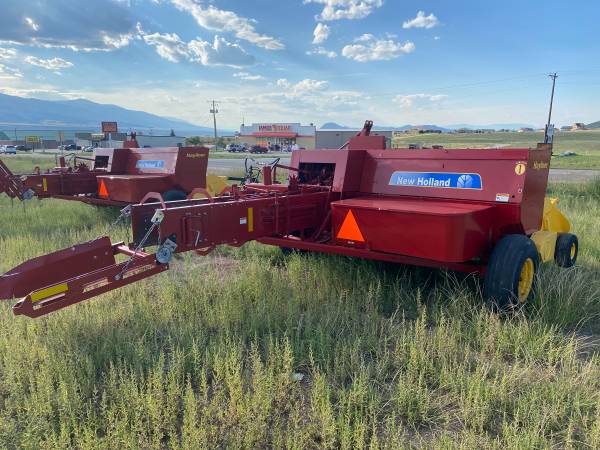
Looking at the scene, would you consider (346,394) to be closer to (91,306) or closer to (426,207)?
(426,207)

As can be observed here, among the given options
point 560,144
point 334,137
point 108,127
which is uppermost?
point 108,127

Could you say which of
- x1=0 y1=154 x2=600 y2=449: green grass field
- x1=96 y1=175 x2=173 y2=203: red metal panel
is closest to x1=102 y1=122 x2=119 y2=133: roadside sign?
x1=96 y1=175 x2=173 y2=203: red metal panel

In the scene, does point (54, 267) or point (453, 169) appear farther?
point (453, 169)

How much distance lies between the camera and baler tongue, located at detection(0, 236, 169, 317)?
2803 millimetres

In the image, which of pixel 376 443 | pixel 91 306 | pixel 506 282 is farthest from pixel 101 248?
pixel 506 282

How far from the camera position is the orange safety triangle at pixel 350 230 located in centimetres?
386

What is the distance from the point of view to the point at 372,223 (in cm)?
376

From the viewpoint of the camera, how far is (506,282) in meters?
3.55

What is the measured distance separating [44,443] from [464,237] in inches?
117

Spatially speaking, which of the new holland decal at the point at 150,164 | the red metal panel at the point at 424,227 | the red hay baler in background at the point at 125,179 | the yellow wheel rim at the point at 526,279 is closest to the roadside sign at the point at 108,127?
the red hay baler in background at the point at 125,179

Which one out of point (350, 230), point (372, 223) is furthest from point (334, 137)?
point (372, 223)

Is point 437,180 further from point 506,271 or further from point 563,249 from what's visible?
point 563,249

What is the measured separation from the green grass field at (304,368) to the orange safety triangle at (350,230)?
1.86ft

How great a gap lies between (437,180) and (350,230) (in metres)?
1.01
